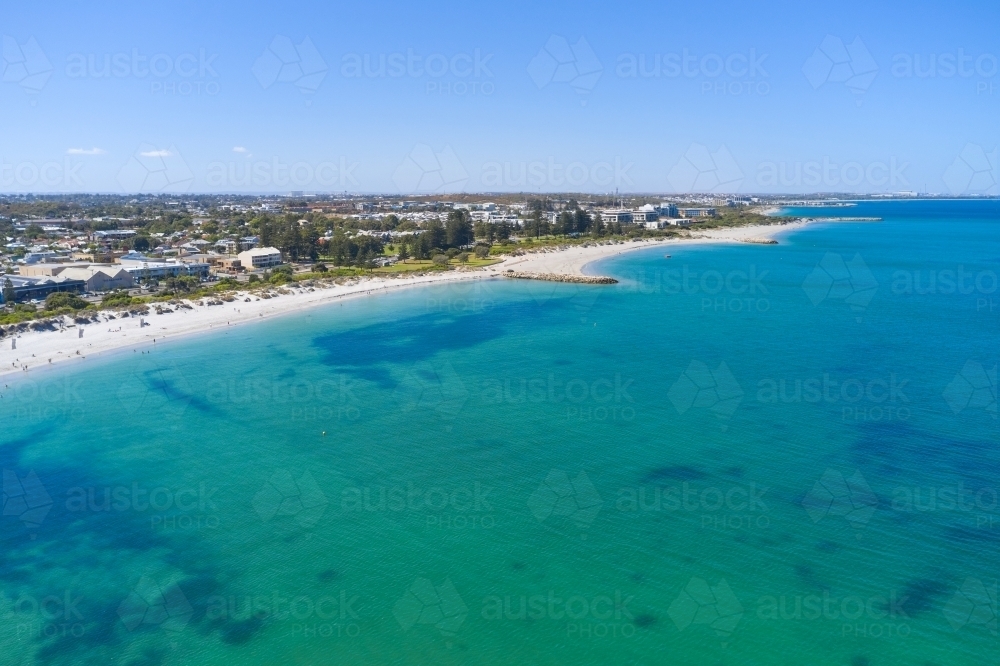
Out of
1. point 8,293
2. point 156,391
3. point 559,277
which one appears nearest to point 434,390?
point 156,391

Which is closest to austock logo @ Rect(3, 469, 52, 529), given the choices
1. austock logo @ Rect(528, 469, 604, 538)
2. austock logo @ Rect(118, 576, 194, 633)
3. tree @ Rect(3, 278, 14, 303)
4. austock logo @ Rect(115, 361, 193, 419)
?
austock logo @ Rect(118, 576, 194, 633)

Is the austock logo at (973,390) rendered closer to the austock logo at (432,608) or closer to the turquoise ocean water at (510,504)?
the turquoise ocean water at (510,504)

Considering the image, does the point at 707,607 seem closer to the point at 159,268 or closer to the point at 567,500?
the point at 567,500

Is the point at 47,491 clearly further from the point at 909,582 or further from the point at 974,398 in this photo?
the point at 974,398

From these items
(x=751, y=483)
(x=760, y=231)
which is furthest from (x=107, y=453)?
(x=760, y=231)

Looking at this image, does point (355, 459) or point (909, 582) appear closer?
point (909, 582)

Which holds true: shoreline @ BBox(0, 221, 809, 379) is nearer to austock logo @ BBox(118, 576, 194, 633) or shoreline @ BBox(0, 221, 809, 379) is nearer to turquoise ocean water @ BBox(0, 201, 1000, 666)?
turquoise ocean water @ BBox(0, 201, 1000, 666)
